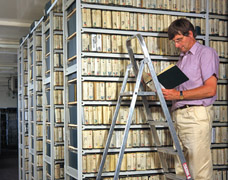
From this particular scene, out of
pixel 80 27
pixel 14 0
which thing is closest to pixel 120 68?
pixel 80 27

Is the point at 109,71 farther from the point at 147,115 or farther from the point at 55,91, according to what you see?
the point at 55,91

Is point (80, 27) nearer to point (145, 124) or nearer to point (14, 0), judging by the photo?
point (145, 124)

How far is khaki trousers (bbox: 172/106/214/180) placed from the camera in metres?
3.57

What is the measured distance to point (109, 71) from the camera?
13.3 ft

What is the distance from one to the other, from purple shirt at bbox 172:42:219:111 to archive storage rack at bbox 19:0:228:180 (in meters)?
0.54

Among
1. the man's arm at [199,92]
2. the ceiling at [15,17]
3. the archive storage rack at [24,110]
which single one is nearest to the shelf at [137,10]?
the man's arm at [199,92]

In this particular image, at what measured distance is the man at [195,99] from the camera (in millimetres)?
3523

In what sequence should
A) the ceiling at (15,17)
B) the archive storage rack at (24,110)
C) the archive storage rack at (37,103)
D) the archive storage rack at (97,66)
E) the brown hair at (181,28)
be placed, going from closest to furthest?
the brown hair at (181,28)
the archive storage rack at (97,66)
the archive storage rack at (37,103)
the ceiling at (15,17)
the archive storage rack at (24,110)

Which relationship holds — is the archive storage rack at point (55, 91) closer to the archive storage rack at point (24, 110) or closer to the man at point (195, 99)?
the man at point (195, 99)

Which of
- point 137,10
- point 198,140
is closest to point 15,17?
point 137,10

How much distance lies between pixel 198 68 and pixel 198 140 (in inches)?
26.3

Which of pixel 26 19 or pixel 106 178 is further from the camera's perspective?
pixel 26 19

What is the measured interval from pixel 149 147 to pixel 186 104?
783mm

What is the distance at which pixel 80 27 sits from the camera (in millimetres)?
3928
